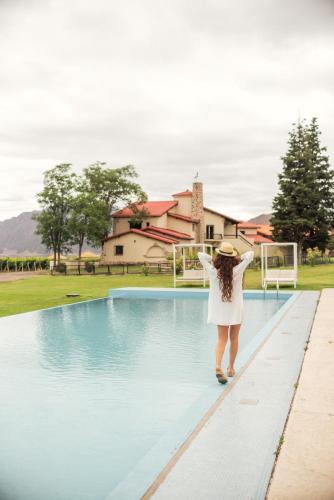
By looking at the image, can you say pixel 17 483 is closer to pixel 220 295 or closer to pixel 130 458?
pixel 130 458

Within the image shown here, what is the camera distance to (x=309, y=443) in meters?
3.98

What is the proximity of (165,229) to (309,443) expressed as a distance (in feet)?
162

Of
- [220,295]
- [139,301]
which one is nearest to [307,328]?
[220,295]

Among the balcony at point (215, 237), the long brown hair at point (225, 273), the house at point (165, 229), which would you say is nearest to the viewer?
the long brown hair at point (225, 273)

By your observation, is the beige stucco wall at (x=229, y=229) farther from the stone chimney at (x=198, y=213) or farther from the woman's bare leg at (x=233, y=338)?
the woman's bare leg at (x=233, y=338)

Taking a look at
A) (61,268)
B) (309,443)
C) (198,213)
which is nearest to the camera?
(309,443)

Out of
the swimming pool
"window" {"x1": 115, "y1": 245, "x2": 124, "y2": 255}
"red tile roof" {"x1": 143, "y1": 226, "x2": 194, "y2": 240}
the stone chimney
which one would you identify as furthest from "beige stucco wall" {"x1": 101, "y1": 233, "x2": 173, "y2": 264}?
→ the swimming pool

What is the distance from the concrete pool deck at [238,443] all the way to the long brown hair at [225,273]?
44.1 inches

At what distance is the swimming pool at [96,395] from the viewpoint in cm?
424

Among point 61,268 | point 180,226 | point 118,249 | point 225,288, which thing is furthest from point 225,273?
point 180,226

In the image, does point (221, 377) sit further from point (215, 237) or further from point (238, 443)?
point (215, 237)

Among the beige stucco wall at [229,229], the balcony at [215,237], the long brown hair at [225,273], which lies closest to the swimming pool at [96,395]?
the long brown hair at [225,273]

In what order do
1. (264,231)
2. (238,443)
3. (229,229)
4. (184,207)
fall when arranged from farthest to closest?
(264,231) < (229,229) < (184,207) < (238,443)

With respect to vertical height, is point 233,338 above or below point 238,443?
above
